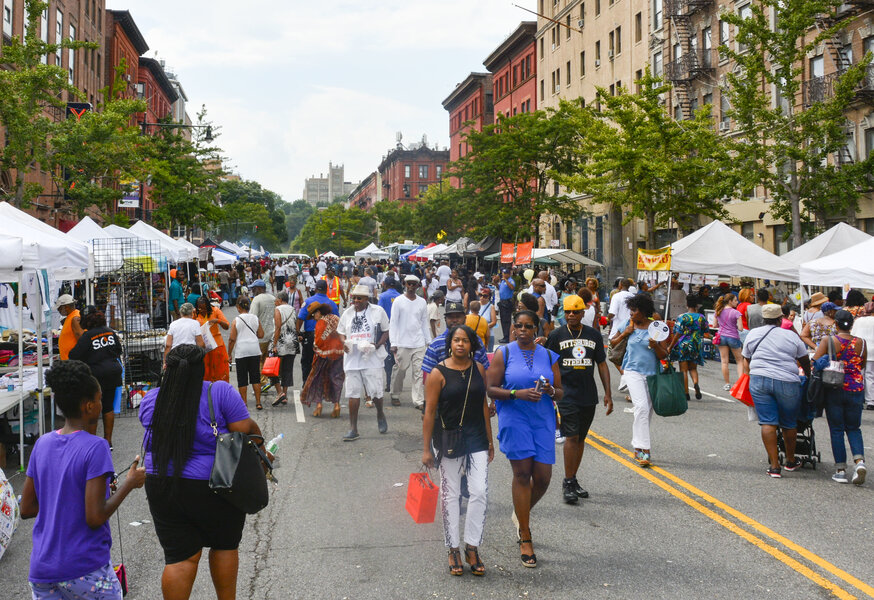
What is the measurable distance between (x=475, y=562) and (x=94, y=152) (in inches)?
842

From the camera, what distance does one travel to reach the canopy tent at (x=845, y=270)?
40.9ft

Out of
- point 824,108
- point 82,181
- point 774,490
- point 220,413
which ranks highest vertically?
point 824,108

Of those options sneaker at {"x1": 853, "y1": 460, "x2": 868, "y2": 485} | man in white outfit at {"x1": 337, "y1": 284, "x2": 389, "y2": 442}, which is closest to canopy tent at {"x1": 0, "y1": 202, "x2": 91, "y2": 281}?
man in white outfit at {"x1": 337, "y1": 284, "x2": 389, "y2": 442}

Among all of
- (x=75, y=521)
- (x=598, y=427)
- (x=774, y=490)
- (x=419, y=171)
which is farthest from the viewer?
(x=419, y=171)

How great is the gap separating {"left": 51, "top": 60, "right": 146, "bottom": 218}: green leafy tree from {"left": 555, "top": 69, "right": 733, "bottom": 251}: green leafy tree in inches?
694

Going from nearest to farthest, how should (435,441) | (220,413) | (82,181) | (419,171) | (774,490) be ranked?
(220,413)
(435,441)
(774,490)
(82,181)
(419,171)

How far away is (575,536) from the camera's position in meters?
6.03

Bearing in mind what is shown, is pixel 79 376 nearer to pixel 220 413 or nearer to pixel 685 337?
pixel 220 413

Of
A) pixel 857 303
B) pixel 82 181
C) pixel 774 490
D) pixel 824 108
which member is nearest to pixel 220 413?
pixel 774 490

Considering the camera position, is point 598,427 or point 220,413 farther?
point 598,427

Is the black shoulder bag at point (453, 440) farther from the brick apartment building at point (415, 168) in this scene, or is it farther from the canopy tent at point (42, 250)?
the brick apartment building at point (415, 168)

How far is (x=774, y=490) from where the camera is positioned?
7375 mm

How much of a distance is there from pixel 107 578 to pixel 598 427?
7.66m

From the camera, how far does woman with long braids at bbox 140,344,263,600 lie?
3807mm
